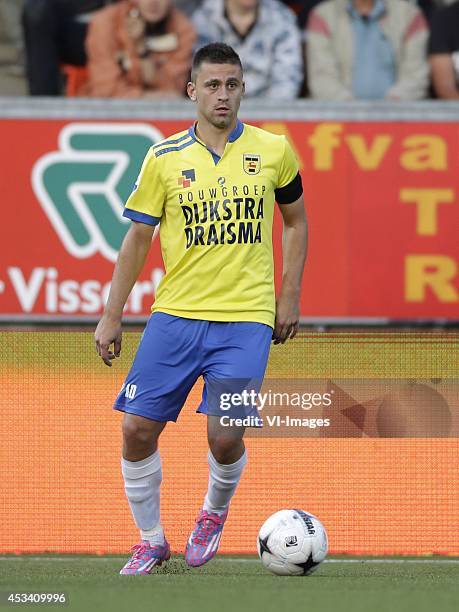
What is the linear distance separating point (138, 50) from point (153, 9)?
322 millimetres

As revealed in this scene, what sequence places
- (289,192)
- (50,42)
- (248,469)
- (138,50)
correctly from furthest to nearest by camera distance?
(50,42), (138,50), (248,469), (289,192)

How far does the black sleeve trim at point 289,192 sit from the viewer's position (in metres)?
5.97

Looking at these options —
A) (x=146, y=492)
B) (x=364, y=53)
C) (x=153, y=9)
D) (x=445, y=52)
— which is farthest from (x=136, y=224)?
(x=445, y=52)

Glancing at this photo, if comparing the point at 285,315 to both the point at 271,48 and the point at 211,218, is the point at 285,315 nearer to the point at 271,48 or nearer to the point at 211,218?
the point at 211,218

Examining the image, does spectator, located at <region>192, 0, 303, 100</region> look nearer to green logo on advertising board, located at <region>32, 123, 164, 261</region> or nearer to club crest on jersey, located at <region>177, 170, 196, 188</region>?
green logo on advertising board, located at <region>32, 123, 164, 261</region>

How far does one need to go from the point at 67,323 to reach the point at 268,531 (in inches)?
168

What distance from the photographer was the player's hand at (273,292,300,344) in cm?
598

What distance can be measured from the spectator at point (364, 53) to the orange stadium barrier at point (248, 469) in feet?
11.9

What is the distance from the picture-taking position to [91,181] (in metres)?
9.91

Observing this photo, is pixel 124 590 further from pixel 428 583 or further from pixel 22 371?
pixel 22 371

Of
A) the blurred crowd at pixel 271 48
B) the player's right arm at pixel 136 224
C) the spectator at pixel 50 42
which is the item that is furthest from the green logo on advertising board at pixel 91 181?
the player's right arm at pixel 136 224

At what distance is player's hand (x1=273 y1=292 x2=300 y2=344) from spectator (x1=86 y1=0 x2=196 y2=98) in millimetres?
4896

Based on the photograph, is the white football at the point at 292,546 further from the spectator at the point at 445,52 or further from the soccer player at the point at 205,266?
the spectator at the point at 445,52

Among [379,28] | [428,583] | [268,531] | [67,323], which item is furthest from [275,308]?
[379,28]
